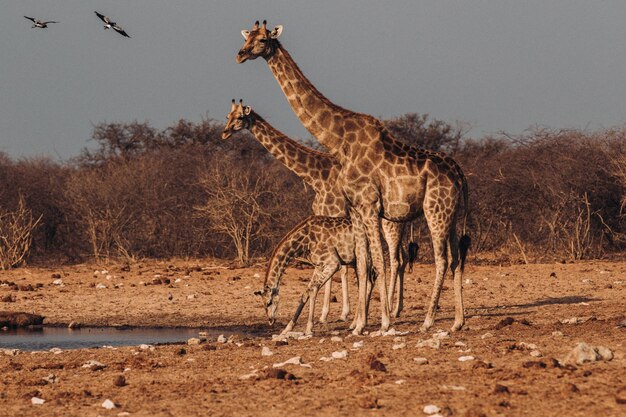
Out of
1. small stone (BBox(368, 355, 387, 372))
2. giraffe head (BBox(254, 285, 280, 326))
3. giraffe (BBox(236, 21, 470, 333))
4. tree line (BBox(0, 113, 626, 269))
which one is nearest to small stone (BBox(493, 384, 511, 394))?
small stone (BBox(368, 355, 387, 372))

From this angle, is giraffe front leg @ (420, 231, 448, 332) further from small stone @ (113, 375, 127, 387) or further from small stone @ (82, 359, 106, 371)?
small stone @ (113, 375, 127, 387)

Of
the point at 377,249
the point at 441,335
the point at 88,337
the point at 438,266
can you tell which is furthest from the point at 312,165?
the point at 441,335

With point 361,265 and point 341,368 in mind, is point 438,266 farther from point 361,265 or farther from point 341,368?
point 341,368

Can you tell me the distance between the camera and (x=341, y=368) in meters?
10.7

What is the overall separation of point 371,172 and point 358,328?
81.2 inches

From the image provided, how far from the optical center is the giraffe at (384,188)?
1379 centimetres

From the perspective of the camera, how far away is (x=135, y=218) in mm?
29797

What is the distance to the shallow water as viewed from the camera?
14898mm

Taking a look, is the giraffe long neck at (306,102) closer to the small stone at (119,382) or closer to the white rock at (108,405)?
the small stone at (119,382)

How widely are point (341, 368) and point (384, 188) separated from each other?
381cm

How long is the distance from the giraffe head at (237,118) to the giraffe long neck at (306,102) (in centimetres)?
149

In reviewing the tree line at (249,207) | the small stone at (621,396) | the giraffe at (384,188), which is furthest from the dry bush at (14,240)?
the small stone at (621,396)

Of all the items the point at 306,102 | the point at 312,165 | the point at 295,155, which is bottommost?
the point at 312,165

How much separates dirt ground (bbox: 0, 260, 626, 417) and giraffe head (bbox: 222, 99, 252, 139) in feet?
10.2
